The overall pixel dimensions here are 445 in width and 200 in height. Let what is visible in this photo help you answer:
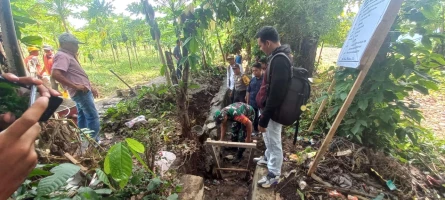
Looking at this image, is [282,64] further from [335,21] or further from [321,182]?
[335,21]

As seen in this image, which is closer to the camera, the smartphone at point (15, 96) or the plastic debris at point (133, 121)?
the smartphone at point (15, 96)

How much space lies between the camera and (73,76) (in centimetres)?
285

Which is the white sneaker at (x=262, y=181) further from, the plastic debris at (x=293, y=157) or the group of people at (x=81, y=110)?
the plastic debris at (x=293, y=157)

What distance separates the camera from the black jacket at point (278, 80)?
2068 millimetres

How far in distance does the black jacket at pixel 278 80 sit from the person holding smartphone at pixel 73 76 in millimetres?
2154

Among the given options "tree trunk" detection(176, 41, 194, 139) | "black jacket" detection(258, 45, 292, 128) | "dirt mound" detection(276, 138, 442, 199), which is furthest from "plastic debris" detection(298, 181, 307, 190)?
"tree trunk" detection(176, 41, 194, 139)

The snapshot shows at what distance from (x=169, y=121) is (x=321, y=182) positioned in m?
2.71

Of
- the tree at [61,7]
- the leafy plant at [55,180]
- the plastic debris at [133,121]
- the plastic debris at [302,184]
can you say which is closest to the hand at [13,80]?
the leafy plant at [55,180]

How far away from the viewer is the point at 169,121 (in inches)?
157

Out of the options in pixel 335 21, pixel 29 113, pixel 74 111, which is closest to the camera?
pixel 29 113

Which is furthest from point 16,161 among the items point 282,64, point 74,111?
point 74,111

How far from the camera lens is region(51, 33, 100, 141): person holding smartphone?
2.72 m

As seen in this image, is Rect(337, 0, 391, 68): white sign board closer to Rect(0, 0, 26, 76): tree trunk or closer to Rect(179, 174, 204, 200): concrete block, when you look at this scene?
Rect(179, 174, 204, 200): concrete block

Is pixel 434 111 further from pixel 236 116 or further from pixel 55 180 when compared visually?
pixel 55 180
